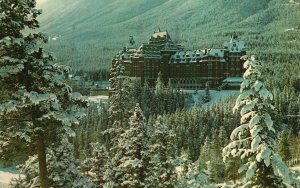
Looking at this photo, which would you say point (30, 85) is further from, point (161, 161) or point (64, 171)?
point (161, 161)

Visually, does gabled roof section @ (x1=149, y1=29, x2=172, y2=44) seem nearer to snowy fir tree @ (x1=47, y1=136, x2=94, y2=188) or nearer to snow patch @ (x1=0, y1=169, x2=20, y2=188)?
snow patch @ (x1=0, y1=169, x2=20, y2=188)

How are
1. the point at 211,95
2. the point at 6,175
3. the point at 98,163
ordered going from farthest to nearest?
the point at 211,95 → the point at 6,175 → the point at 98,163

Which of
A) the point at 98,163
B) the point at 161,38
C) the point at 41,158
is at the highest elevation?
the point at 161,38

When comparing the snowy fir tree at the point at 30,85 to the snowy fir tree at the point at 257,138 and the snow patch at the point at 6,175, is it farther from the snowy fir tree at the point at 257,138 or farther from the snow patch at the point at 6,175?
the snow patch at the point at 6,175

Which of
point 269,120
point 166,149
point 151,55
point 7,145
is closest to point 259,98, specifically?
point 269,120

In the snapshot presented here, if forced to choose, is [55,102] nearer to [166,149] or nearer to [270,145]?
[270,145]

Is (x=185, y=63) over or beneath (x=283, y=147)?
over

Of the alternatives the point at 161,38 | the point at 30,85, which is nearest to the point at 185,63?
the point at 161,38

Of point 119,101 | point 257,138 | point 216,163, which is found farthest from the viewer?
point 216,163

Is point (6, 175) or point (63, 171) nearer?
Result: point (63, 171)

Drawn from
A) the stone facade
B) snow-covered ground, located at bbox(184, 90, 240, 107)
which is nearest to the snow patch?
snow-covered ground, located at bbox(184, 90, 240, 107)
